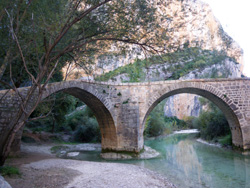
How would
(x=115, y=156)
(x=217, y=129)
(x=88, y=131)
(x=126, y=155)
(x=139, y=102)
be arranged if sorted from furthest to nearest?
(x=88, y=131) < (x=217, y=129) < (x=139, y=102) < (x=115, y=156) < (x=126, y=155)

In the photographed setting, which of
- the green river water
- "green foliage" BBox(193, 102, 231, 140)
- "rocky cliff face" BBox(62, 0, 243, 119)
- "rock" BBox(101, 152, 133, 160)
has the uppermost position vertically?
"rocky cliff face" BBox(62, 0, 243, 119)

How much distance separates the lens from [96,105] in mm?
10875

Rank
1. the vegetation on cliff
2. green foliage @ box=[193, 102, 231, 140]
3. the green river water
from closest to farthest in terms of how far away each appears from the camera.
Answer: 1. the green river water
2. the vegetation on cliff
3. green foliage @ box=[193, 102, 231, 140]

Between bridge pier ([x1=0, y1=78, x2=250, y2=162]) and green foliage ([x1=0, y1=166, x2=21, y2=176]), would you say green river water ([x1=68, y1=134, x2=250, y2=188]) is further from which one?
green foliage ([x1=0, y1=166, x2=21, y2=176])

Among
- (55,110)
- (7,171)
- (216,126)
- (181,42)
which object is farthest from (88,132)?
(181,42)

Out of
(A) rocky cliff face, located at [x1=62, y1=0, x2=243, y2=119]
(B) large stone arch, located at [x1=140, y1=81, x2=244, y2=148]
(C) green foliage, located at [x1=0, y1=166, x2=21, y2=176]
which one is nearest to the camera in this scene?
(C) green foliage, located at [x1=0, y1=166, x2=21, y2=176]

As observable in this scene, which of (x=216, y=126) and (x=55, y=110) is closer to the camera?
(x=216, y=126)

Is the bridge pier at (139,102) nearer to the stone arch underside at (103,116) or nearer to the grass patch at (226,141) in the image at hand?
the stone arch underside at (103,116)

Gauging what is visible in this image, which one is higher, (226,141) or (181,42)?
(181,42)

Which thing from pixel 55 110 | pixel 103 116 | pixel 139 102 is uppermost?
pixel 139 102

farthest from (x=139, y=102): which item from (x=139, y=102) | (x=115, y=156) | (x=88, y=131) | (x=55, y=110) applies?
(x=88, y=131)

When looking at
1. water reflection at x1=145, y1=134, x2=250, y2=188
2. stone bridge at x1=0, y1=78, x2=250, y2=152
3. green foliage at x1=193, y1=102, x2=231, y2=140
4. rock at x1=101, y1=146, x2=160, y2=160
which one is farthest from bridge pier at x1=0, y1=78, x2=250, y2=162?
green foliage at x1=193, y1=102, x2=231, y2=140

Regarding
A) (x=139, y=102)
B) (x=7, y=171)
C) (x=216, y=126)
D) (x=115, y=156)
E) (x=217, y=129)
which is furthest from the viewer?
(x=216, y=126)

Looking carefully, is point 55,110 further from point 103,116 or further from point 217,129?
point 217,129
